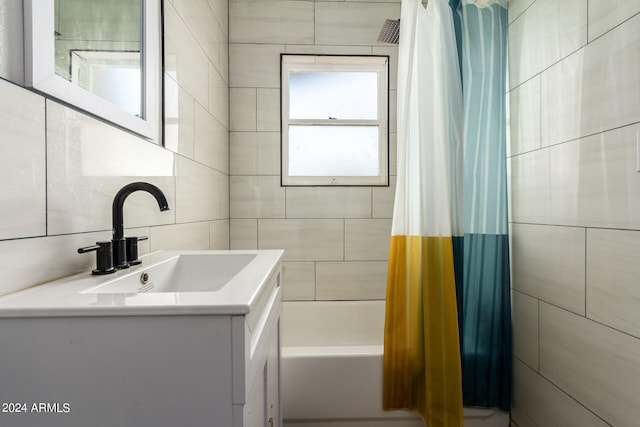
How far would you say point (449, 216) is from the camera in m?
1.38

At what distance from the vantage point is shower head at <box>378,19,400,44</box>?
1.80 metres

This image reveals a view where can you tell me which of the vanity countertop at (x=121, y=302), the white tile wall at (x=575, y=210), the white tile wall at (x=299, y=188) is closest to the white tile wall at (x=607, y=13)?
the white tile wall at (x=575, y=210)

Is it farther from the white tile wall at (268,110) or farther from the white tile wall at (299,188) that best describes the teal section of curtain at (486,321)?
the white tile wall at (268,110)

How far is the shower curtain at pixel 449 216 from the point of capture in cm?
137

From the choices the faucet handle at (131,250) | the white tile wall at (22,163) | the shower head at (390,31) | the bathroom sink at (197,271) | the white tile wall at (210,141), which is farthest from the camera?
the shower head at (390,31)

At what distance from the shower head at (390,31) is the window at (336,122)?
27cm

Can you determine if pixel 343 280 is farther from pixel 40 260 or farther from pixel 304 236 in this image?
pixel 40 260

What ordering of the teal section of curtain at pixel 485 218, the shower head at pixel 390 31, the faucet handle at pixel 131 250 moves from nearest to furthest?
the faucet handle at pixel 131 250, the teal section of curtain at pixel 485 218, the shower head at pixel 390 31

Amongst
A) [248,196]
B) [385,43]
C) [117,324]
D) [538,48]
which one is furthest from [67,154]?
[385,43]

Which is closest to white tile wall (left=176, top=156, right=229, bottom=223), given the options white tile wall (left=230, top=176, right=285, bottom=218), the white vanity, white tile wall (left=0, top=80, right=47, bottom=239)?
white tile wall (left=230, top=176, right=285, bottom=218)

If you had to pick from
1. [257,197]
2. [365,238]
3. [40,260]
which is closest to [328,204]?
[365,238]

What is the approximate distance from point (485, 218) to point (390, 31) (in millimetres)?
1223

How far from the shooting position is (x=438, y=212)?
1.39m

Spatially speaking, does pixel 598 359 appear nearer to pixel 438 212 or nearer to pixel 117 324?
pixel 438 212
